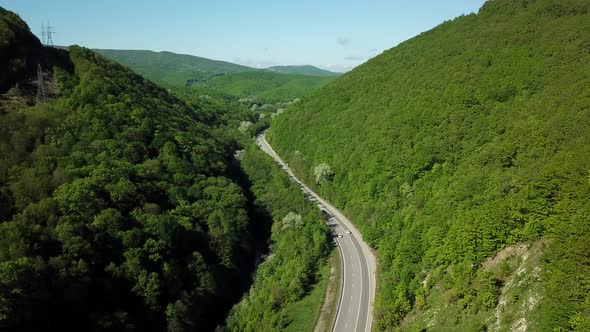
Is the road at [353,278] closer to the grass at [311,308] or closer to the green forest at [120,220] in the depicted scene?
the grass at [311,308]

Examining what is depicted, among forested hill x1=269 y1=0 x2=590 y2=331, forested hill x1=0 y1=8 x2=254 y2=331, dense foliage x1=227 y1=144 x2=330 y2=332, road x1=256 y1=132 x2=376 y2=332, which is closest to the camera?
forested hill x1=269 y1=0 x2=590 y2=331

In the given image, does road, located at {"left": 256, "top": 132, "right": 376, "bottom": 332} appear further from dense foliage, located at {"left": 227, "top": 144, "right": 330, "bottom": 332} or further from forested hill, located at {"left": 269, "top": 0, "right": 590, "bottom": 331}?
dense foliage, located at {"left": 227, "top": 144, "right": 330, "bottom": 332}

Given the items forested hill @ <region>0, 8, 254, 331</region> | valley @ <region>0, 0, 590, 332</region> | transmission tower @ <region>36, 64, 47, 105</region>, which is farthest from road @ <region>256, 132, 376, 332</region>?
transmission tower @ <region>36, 64, 47, 105</region>

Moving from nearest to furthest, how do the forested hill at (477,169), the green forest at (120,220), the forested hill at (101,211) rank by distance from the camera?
the forested hill at (477,169)
the forested hill at (101,211)
the green forest at (120,220)

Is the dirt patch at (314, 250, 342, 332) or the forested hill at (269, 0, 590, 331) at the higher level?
the forested hill at (269, 0, 590, 331)

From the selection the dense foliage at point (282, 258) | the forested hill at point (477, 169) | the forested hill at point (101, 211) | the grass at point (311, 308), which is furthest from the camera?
the dense foliage at point (282, 258)

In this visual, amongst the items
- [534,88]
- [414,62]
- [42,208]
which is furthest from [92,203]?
[414,62]

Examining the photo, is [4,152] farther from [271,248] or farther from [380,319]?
[380,319]

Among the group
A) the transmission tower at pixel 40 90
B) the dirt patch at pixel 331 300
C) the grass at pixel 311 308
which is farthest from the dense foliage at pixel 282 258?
the transmission tower at pixel 40 90

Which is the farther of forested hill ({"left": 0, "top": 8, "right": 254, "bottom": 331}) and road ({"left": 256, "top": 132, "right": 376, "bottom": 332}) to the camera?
road ({"left": 256, "top": 132, "right": 376, "bottom": 332})
